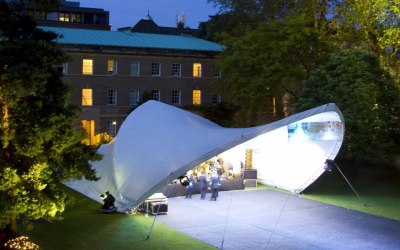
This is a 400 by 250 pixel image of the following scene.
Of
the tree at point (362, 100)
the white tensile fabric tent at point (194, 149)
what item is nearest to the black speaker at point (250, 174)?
the white tensile fabric tent at point (194, 149)

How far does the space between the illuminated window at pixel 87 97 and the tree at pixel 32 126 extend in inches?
1301

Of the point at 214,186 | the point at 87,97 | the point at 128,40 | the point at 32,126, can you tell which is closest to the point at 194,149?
the point at 214,186

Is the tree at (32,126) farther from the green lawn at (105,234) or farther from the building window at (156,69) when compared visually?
the building window at (156,69)

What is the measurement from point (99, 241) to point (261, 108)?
21.6m

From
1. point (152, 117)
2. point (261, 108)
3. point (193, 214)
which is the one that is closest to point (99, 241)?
point (193, 214)

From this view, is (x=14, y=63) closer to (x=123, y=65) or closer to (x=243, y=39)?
(x=243, y=39)

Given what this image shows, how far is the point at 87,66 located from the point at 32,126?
3458 centimetres

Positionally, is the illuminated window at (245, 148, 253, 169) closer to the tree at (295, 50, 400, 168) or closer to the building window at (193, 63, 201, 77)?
the tree at (295, 50, 400, 168)

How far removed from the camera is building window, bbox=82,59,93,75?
45.4m

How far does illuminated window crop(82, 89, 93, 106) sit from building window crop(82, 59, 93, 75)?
1.56 metres

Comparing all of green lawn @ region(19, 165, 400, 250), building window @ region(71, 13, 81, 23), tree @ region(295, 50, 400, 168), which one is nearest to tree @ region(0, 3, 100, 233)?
green lawn @ region(19, 165, 400, 250)

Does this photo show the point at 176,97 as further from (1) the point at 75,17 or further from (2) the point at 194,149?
(1) the point at 75,17

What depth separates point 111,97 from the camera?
47062mm

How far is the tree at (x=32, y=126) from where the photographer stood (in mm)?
11674
